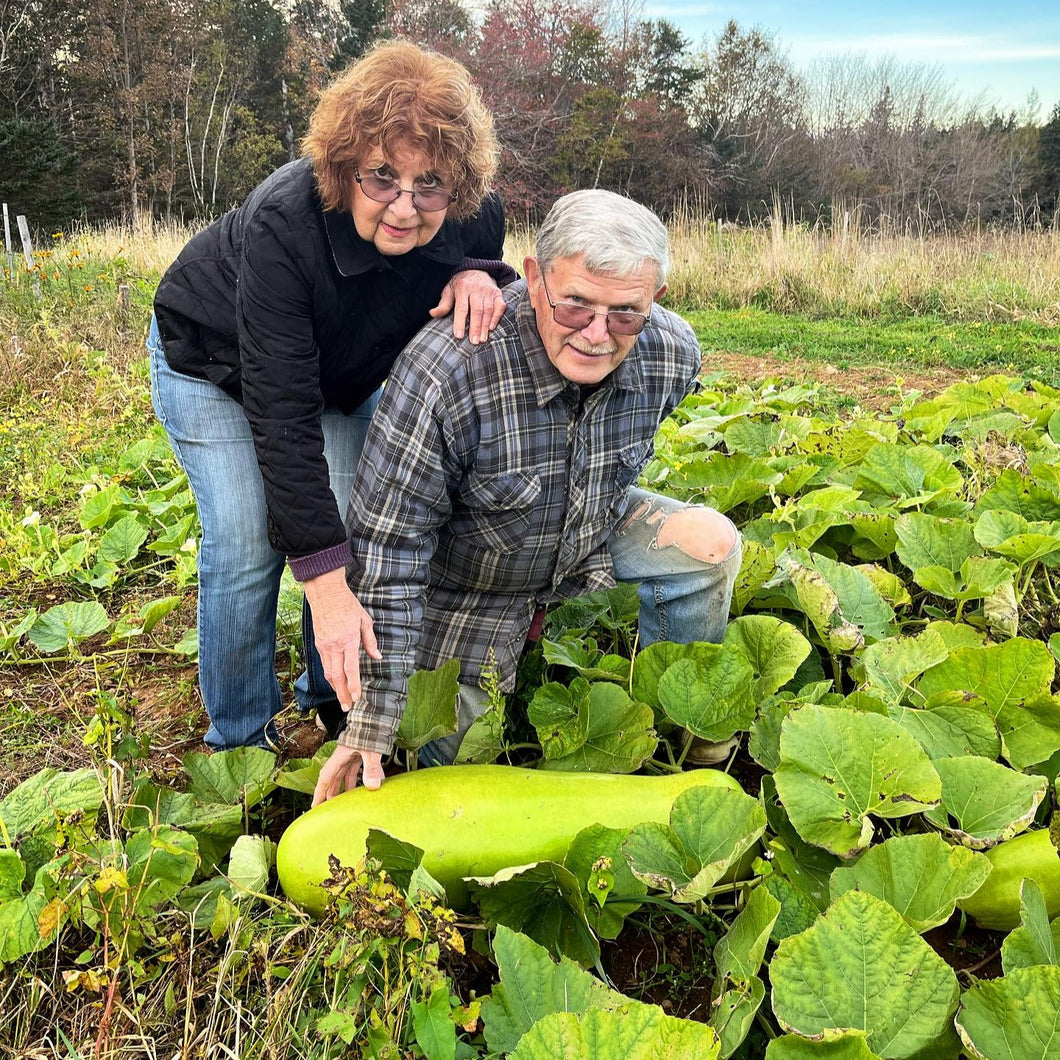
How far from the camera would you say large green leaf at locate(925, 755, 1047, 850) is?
5.25ft

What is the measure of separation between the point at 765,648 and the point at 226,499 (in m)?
1.27

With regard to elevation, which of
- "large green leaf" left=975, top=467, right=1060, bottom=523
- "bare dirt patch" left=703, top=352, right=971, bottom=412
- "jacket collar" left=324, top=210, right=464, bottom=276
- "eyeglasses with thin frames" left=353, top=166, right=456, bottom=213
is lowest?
"bare dirt patch" left=703, top=352, right=971, bottom=412

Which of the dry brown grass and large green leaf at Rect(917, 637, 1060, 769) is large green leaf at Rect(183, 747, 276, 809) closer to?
large green leaf at Rect(917, 637, 1060, 769)

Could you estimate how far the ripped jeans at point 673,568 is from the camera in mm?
2252

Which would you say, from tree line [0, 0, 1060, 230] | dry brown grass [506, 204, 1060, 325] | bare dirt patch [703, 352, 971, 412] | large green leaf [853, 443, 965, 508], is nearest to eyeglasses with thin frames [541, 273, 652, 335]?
large green leaf [853, 443, 965, 508]

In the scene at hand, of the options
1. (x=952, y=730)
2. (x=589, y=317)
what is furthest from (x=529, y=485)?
(x=952, y=730)

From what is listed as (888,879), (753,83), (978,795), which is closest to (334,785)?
(888,879)

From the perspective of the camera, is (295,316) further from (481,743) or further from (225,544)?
(481,743)

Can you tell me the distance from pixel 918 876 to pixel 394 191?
1.52 metres

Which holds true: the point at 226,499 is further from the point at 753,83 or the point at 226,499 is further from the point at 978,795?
the point at 753,83

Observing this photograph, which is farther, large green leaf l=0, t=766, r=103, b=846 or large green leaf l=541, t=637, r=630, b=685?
large green leaf l=541, t=637, r=630, b=685

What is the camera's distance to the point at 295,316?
1.82 meters

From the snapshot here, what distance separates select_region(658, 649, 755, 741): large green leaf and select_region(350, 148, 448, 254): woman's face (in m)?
1.04

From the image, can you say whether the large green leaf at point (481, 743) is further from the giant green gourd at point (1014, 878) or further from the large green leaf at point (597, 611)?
the giant green gourd at point (1014, 878)
